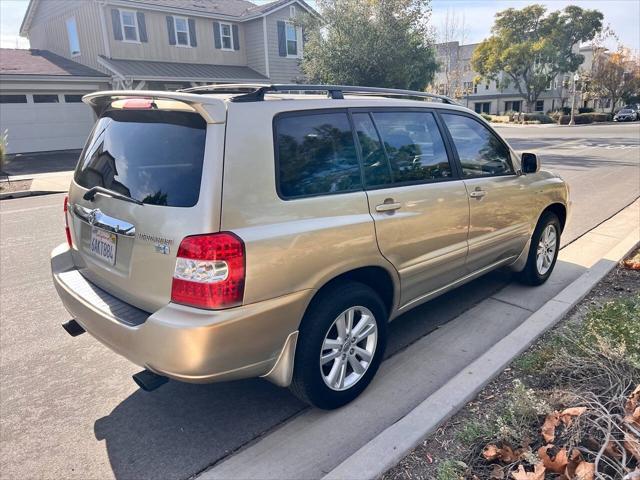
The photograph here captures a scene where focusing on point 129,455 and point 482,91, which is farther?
point 482,91

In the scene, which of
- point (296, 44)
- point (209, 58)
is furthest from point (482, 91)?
point (209, 58)

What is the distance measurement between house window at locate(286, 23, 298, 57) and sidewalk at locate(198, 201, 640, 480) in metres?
24.8

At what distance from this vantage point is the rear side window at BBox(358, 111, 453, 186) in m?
3.31

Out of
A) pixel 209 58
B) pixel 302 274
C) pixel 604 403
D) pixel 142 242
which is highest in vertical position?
pixel 209 58

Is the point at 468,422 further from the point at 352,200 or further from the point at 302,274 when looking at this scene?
the point at 352,200

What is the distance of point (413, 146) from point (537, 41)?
53173 mm

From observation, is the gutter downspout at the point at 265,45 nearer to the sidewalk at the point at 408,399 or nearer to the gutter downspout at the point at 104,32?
Answer: the gutter downspout at the point at 104,32

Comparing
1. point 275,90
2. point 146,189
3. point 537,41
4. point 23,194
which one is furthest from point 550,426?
point 537,41

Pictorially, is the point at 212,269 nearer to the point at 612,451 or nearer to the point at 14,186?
the point at 612,451

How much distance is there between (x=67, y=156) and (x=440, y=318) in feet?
66.8

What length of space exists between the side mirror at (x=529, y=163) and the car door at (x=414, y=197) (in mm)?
1054

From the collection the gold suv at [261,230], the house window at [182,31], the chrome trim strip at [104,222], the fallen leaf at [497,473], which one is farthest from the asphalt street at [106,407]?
the house window at [182,31]

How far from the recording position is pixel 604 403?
2650mm

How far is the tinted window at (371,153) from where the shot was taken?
3.13m
